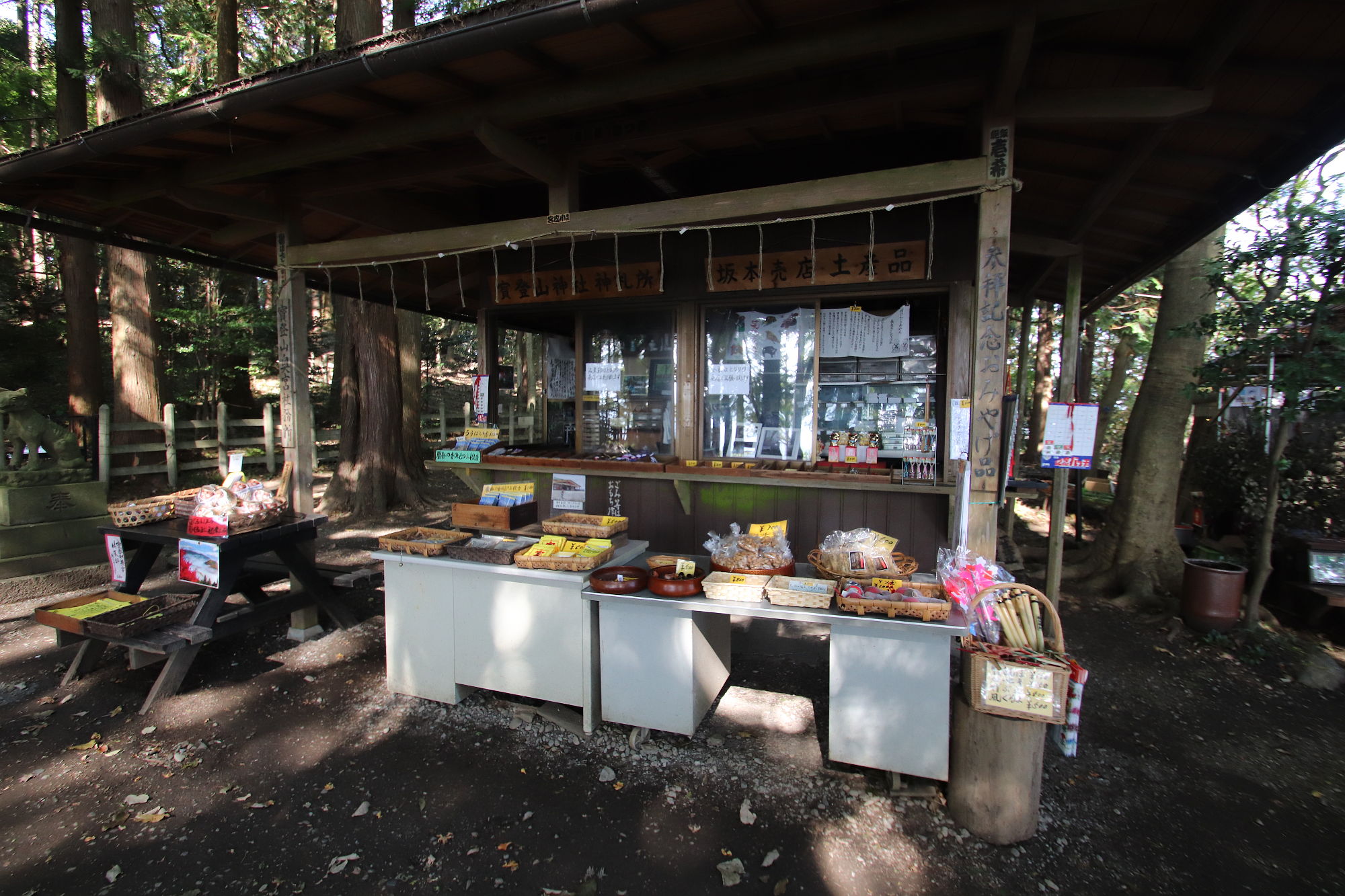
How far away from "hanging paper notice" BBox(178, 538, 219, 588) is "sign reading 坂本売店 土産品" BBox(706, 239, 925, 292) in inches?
157

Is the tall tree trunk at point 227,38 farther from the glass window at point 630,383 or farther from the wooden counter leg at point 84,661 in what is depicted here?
the wooden counter leg at point 84,661

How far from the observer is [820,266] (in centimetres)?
495

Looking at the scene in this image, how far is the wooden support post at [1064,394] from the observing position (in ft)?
14.1

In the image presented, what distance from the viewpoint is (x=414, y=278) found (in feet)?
23.9

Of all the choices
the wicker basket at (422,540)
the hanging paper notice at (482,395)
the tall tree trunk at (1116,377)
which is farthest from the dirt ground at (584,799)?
the tall tree trunk at (1116,377)

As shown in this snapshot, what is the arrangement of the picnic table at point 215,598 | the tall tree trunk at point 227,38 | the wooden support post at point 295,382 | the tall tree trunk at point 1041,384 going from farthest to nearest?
the tall tree trunk at point 1041,384 < the tall tree trunk at point 227,38 < the wooden support post at point 295,382 < the picnic table at point 215,598

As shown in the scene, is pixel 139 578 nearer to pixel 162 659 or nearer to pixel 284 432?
pixel 162 659

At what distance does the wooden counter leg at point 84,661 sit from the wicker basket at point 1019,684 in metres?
5.20

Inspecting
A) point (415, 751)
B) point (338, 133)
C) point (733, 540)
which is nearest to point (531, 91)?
point (338, 133)

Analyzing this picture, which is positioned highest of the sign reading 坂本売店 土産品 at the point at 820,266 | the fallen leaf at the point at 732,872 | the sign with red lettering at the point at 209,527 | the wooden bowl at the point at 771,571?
the sign reading 坂本売店 土産品 at the point at 820,266

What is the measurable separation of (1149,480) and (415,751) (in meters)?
6.61

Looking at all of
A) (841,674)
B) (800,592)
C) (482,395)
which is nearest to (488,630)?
(800,592)

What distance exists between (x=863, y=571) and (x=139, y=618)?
4.36m

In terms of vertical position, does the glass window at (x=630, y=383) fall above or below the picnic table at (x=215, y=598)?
above
